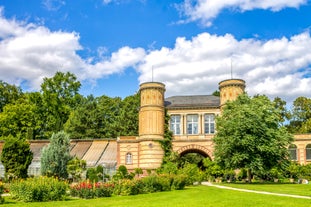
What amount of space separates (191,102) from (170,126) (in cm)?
399

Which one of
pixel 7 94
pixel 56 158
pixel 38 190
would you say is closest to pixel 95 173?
pixel 56 158

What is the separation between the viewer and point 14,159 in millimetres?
31375

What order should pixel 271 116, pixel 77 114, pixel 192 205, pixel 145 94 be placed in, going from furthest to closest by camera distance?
pixel 77 114, pixel 145 94, pixel 271 116, pixel 192 205

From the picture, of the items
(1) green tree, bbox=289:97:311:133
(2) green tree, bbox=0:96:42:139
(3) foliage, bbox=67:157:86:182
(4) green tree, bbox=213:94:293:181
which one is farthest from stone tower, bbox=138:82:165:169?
(1) green tree, bbox=289:97:311:133

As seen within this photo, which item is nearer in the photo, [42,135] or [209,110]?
[209,110]

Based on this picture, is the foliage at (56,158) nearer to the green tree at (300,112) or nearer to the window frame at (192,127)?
the window frame at (192,127)

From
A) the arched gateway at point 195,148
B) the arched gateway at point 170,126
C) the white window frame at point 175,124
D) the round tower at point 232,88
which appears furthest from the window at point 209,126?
the white window frame at point 175,124

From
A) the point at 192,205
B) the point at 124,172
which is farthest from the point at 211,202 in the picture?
the point at 124,172

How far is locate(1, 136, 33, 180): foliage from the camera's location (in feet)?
103

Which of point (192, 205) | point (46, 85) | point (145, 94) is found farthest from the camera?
point (46, 85)

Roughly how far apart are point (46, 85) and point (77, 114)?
803 cm

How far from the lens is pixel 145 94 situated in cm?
4034

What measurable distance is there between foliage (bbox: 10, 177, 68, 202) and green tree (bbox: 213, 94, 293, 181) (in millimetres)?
15015

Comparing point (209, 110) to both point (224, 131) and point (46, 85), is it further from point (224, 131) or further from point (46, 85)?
point (46, 85)
